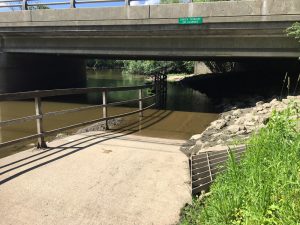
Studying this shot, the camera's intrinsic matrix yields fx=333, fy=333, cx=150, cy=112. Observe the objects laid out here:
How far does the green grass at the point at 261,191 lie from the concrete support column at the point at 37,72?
19.9 meters

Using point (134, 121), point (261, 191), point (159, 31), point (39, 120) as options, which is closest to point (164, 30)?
point (159, 31)

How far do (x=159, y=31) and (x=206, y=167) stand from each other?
1075 centimetres

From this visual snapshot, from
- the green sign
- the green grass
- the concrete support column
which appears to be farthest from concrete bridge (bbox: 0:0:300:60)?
the green grass

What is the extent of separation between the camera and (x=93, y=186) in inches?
194

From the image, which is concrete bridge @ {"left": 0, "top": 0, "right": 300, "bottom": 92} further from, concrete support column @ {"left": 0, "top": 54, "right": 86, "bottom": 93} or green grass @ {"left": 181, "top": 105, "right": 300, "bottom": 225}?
green grass @ {"left": 181, "top": 105, "right": 300, "bottom": 225}

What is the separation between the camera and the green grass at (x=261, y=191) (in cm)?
303

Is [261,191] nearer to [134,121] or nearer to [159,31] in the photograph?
[134,121]

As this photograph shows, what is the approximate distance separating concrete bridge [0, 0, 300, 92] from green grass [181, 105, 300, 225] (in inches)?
387

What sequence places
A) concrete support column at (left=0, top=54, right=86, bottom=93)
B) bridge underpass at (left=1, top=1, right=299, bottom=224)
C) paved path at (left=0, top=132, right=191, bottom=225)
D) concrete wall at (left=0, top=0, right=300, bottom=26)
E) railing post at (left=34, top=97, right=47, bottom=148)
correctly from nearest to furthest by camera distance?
paved path at (left=0, top=132, right=191, bottom=225), bridge underpass at (left=1, top=1, right=299, bottom=224), railing post at (left=34, top=97, right=47, bottom=148), concrete wall at (left=0, top=0, right=300, bottom=26), concrete support column at (left=0, top=54, right=86, bottom=93)

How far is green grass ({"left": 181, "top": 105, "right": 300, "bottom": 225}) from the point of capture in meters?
3.03

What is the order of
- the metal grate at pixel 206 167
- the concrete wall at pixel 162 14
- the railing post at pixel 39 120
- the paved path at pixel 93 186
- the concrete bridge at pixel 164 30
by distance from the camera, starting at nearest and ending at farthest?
the paved path at pixel 93 186 < the metal grate at pixel 206 167 < the railing post at pixel 39 120 < the concrete wall at pixel 162 14 < the concrete bridge at pixel 164 30

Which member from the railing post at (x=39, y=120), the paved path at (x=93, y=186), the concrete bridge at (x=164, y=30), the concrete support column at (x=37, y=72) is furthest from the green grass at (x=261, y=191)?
the concrete support column at (x=37, y=72)

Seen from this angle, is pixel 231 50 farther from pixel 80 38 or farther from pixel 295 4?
pixel 80 38

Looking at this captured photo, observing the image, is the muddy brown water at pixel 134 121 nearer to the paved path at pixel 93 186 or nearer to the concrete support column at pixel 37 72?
the concrete support column at pixel 37 72
